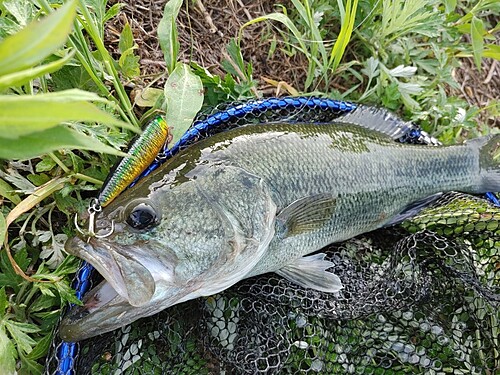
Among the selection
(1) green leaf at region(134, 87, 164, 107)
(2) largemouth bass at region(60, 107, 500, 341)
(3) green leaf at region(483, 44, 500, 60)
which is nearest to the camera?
(2) largemouth bass at region(60, 107, 500, 341)

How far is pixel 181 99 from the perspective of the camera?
2.28m

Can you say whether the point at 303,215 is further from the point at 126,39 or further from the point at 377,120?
the point at 126,39

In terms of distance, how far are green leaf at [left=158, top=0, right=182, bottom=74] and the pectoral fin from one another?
3.71 feet

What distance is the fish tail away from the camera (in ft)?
9.16

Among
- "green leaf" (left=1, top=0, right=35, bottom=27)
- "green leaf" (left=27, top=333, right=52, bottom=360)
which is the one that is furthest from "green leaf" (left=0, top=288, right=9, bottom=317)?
"green leaf" (left=1, top=0, right=35, bottom=27)

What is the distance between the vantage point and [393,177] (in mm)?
2566

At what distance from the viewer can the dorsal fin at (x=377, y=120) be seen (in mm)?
2711

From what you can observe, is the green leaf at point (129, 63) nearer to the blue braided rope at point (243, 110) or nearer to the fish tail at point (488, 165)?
the blue braided rope at point (243, 110)

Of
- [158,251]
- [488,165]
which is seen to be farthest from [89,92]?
[488,165]

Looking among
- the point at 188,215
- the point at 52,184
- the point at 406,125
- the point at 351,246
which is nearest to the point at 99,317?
the point at 188,215

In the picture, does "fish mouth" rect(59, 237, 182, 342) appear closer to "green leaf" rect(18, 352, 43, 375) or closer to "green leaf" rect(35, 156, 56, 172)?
"green leaf" rect(18, 352, 43, 375)

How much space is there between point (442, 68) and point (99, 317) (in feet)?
8.73

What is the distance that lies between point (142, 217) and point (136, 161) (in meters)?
0.30

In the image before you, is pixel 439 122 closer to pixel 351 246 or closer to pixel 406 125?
pixel 406 125
